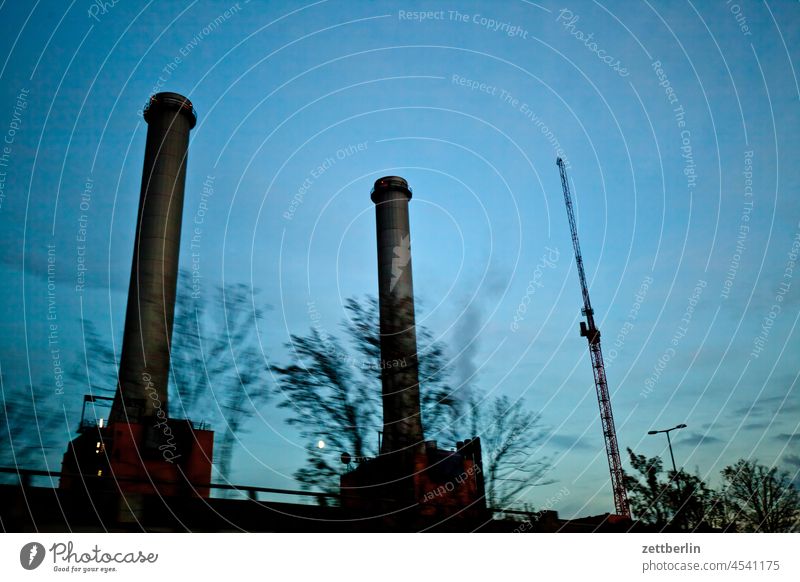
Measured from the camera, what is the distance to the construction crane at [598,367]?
50594 mm

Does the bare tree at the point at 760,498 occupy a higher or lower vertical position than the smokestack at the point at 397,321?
lower

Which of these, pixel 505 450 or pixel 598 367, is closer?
pixel 505 450

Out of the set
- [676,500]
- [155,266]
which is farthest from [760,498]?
[155,266]

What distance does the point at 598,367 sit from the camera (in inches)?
2231

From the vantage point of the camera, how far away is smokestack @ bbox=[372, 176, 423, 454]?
2131 cm

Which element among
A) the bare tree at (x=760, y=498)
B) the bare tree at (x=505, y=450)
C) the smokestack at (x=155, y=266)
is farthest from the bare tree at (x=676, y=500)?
the smokestack at (x=155, y=266)

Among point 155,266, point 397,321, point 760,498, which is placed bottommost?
point 760,498

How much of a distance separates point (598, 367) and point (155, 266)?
4306 centimetres

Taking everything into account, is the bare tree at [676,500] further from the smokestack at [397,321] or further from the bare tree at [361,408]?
the smokestack at [397,321]

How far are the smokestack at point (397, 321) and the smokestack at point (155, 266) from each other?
10.8 metres

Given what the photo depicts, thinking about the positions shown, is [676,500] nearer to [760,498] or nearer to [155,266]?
[760,498]

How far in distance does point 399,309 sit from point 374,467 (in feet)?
32.6
